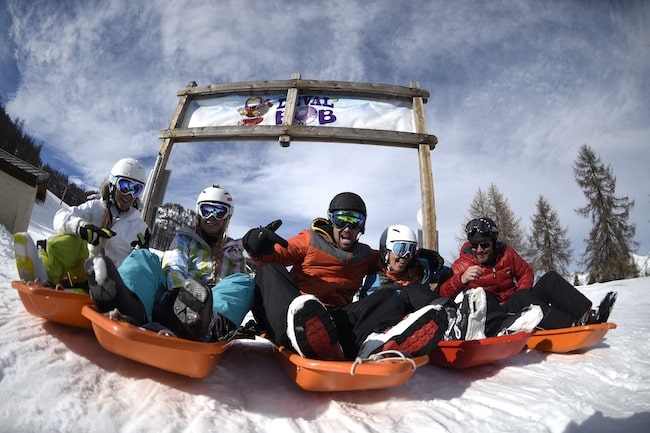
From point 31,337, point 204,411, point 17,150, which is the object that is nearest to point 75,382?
point 31,337

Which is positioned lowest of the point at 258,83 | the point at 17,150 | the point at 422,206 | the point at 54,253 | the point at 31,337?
the point at 31,337

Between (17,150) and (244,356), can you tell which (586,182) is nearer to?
(244,356)

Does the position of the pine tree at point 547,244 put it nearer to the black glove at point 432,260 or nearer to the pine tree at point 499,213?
the pine tree at point 499,213

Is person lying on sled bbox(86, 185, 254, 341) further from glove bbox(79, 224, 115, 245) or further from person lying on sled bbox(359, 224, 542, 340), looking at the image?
person lying on sled bbox(359, 224, 542, 340)

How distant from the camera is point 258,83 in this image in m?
5.53

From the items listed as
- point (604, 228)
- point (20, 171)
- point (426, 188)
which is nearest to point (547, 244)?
point (604, 228)

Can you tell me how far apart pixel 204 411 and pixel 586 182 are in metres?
27.3

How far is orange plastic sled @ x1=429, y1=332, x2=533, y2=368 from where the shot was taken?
210 cm

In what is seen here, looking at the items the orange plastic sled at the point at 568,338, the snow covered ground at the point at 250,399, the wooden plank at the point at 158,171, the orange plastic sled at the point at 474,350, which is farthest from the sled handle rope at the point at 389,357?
the wooden plank at the point at 158,171

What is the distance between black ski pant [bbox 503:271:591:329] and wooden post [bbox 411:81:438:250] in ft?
4.15

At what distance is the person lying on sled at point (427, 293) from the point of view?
2385mm

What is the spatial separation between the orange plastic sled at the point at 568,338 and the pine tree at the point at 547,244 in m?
19.3

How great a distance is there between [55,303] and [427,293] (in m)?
2.33

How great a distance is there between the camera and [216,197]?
8.87 ft
